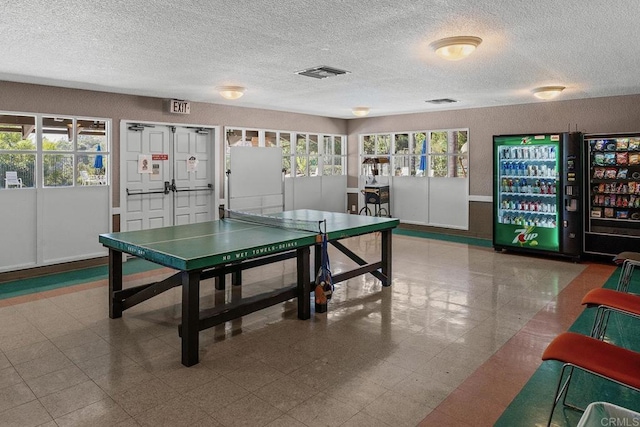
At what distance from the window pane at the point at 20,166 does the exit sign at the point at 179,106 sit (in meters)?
2.23

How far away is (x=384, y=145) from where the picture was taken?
1089 centimetres

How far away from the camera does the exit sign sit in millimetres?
7629

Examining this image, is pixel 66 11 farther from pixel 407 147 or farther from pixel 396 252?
pixel 407 147

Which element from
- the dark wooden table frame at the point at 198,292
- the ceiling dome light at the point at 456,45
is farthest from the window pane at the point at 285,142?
the ceiling dome light at the point at 456,45

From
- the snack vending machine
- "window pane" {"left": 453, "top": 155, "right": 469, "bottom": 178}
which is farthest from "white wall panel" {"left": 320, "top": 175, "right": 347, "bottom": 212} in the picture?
the snack vending machine

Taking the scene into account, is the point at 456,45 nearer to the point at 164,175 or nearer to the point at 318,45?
the point at 318,45

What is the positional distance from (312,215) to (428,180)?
4668mm

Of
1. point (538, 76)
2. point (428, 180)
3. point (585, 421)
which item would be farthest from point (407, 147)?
point (585, 421)

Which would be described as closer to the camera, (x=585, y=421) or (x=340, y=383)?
(x=585, y=421)

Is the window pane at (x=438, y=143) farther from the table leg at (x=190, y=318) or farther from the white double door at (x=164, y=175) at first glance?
the table leg at (x=190, y=318)

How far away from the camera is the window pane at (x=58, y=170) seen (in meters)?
6.53

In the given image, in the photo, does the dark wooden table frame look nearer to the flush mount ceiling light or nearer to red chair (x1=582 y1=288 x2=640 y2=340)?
red chair (x1=582 y1=288 x2=640 y2=340)

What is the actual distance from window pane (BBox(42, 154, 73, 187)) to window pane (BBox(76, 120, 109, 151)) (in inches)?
10.8

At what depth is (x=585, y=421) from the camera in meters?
1.60
